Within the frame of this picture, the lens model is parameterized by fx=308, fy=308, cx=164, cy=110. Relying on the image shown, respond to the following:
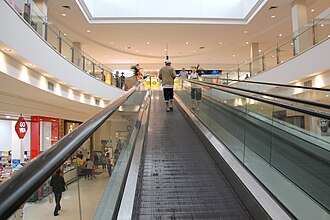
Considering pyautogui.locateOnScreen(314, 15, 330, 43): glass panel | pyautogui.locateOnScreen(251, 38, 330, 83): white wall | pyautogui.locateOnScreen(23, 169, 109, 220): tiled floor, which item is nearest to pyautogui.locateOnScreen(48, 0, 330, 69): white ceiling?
pyautogui.locateOnScreen(251, 38, 330, 83): white wall

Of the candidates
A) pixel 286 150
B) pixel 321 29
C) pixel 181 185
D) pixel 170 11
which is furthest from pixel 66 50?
pixel 286 150

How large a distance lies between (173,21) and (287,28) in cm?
650

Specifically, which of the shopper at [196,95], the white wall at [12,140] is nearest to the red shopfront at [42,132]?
the white wall at [12,140]

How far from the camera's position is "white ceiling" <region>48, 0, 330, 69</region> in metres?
14.3

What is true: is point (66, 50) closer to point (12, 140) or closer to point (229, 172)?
point (12, 140)

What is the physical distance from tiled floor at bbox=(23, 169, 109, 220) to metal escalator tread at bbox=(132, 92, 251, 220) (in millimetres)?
894

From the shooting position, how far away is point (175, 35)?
1728 centimetres

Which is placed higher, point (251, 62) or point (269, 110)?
point (251, 62)

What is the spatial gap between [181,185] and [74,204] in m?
2.13

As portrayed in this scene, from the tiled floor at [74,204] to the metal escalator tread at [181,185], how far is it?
894 mm

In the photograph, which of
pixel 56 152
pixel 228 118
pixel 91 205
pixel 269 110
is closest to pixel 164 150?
pixel 228 118

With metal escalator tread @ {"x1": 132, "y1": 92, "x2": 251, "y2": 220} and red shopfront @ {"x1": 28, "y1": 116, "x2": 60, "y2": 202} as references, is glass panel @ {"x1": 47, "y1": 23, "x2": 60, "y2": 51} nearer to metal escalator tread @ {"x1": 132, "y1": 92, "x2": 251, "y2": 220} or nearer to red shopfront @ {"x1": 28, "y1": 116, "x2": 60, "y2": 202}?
Answer: red shopfront @ {"x1": 28, "y1": 116, "x2": 60, "y2": 202}

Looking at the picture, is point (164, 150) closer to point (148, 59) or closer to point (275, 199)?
point (275, 199)

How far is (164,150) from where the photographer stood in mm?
4918
